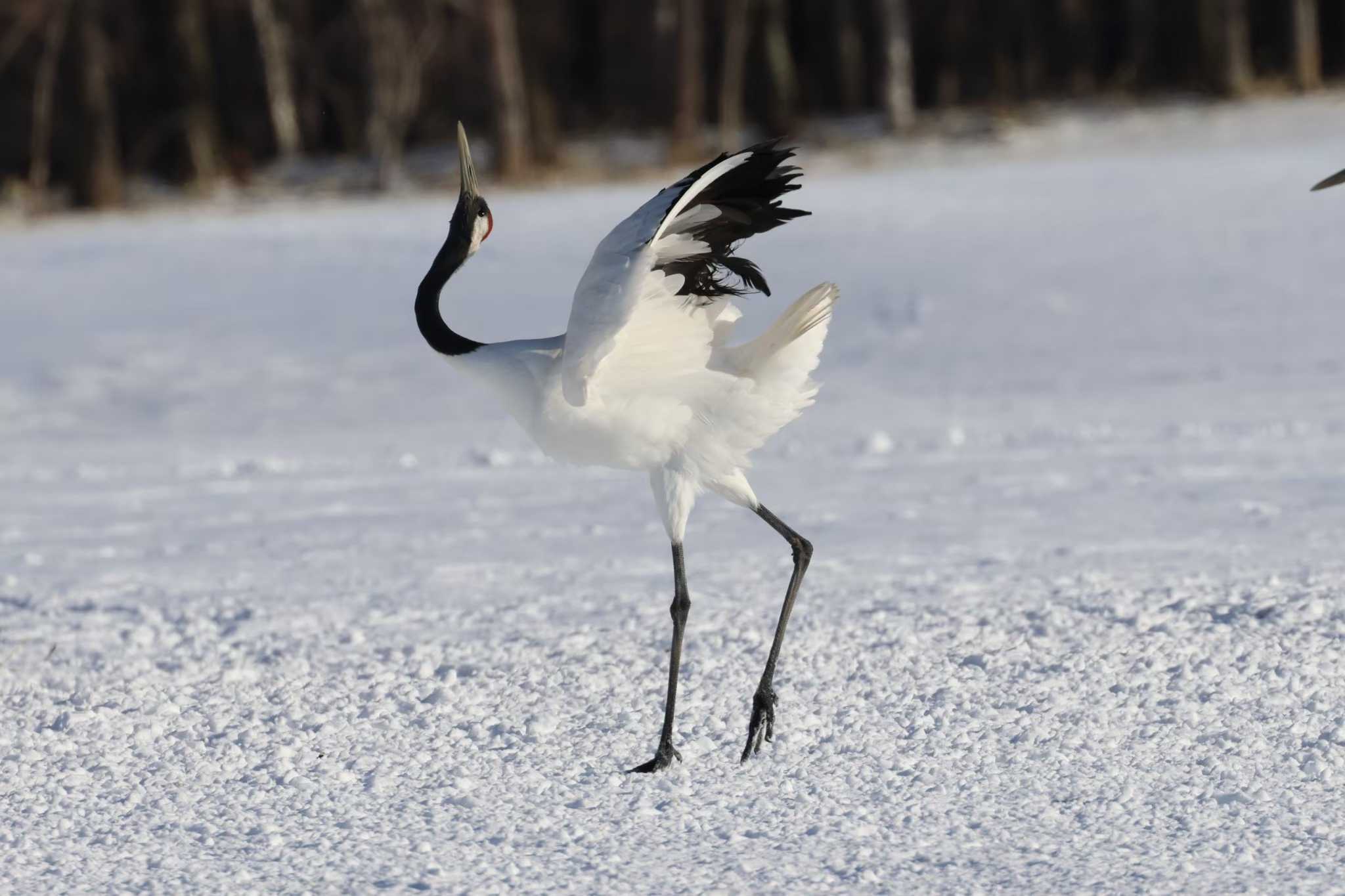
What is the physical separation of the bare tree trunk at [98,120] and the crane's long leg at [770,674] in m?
13.9

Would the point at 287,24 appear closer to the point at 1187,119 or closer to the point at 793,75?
the point at 793,75

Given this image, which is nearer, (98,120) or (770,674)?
(770,674)

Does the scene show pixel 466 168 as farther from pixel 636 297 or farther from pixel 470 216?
pixel 636 297

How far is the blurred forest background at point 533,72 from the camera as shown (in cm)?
1778

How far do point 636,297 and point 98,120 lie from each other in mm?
14631

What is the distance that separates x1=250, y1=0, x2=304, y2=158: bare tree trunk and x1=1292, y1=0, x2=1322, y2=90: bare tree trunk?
1168cm

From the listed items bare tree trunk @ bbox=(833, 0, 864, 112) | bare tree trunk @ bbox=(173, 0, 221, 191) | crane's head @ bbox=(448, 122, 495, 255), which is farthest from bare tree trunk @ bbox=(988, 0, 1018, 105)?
crane's head @ bbox=(448, 122, 495, 255)

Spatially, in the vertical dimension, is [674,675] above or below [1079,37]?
above

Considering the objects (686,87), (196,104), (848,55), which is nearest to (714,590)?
(686,87)

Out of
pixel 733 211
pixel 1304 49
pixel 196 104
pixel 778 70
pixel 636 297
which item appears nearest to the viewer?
pixel 636 297

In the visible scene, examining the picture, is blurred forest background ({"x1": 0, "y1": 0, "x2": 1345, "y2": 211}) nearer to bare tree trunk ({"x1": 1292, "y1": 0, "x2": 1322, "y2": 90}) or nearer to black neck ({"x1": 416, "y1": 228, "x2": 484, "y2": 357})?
bare tree trunk ({"x1": 1292, "y1": 0, "x2": 1322, "y2": 90})

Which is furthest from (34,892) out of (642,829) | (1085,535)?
(1085,535)

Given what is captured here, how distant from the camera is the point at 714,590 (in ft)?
19.6

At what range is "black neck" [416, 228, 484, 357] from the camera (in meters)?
4.10
